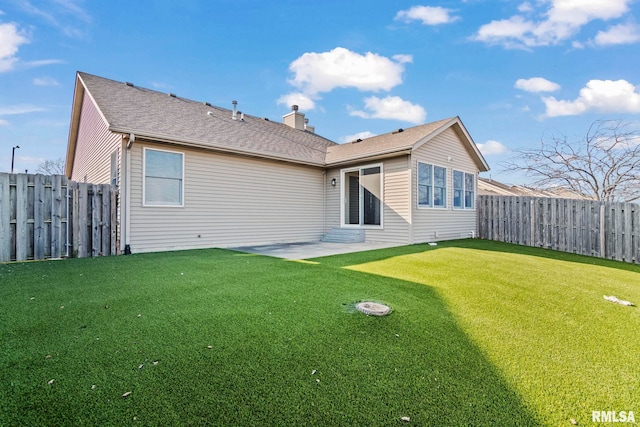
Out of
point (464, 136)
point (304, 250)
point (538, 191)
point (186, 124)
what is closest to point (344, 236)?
point (304, 250)

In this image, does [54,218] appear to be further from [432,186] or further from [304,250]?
Result: [432,186]

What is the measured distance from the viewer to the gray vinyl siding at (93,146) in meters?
8.57

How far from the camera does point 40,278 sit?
4441 mm

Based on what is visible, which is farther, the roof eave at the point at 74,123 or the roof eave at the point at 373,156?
the roof eave at the point at 74,123

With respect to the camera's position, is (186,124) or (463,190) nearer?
(186,124)

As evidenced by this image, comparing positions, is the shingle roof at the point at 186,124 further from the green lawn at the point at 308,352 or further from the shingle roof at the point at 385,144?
the green lawn at the point at 308,352

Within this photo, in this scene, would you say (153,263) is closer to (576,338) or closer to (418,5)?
(576,338)

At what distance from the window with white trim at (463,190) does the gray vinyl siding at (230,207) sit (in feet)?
16.4

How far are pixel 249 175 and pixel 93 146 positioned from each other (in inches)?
221

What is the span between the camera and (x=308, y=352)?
2271 mm

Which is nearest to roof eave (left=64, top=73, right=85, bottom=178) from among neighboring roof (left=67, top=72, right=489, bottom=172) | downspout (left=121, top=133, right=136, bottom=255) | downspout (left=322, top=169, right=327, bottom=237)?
neighboring roof (left=67, top=72, right=489, bottom=172)

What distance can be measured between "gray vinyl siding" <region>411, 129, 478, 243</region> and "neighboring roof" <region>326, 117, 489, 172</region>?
278mm

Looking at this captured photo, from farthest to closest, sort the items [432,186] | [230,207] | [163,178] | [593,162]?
[593,162], [432,186], [230,207], [163,178]

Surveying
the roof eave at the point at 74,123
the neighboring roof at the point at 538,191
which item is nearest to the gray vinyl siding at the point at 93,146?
the roof eave at the point at 74,123
